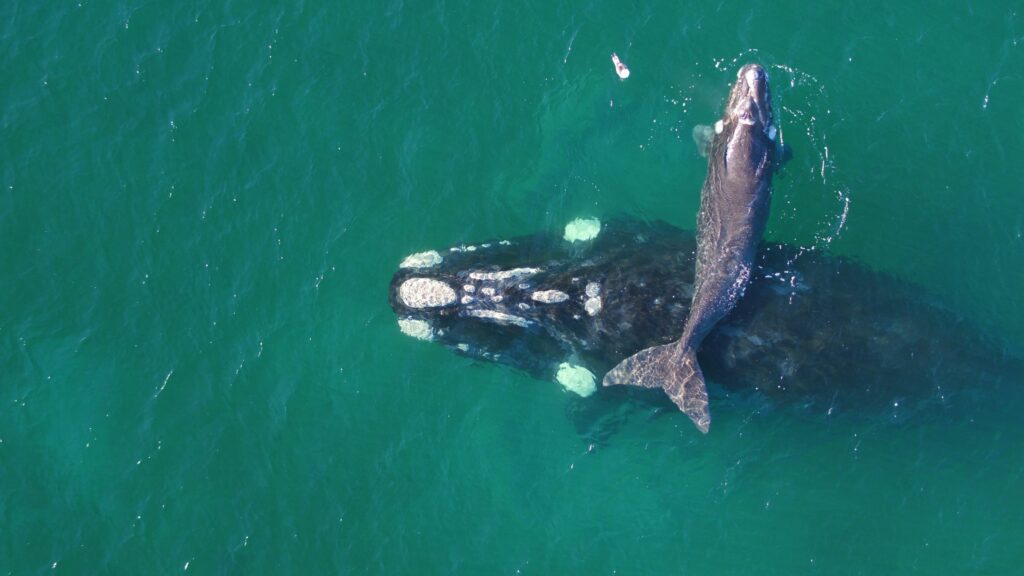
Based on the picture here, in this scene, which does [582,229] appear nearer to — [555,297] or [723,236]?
[555,297]

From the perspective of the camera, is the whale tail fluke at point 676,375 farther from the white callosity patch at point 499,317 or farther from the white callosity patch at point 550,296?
the white callosity patch at point 499,317

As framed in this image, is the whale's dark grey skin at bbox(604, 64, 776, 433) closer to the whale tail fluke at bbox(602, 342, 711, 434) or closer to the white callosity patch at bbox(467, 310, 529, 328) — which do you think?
the whale tail fluke at bbox(602, 342, 711, 434)

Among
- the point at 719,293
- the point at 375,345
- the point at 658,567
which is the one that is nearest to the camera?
the point at 719,293

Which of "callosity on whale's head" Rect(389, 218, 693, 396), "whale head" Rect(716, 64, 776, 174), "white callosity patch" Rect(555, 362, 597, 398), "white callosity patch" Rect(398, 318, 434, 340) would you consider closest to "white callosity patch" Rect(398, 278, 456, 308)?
"callosity on whale's head" Rect(389, 218, 693, 396)

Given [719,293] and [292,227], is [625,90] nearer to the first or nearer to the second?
[719,293]

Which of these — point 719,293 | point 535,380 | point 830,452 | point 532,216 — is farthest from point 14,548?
point 830,452

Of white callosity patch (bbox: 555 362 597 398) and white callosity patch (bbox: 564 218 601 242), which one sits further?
white callosity patch (bbox: 564 218 601 242)
